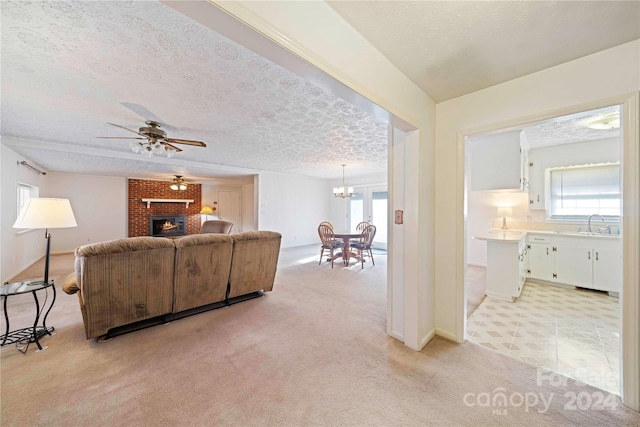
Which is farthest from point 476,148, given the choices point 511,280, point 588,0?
Result: point 588,0

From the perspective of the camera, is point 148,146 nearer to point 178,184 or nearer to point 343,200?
point 178,184

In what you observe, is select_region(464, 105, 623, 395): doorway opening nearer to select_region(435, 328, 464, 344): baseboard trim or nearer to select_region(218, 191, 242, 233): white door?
select_region(435, 328, 464, 344): baseboard trim

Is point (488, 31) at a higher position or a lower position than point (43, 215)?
higher

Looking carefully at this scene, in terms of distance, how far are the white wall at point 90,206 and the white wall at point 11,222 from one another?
1.99 metres

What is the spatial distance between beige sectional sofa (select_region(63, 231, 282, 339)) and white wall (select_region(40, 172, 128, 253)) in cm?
622

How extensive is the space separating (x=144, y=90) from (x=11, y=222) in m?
4.13

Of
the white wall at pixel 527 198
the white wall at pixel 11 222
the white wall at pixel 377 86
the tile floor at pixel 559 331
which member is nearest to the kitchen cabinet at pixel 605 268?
the tile floor at pixel 559 331

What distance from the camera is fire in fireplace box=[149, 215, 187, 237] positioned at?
7.91 m

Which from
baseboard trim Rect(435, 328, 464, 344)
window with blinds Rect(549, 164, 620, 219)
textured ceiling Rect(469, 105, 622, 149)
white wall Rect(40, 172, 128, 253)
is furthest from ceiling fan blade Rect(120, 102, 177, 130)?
window with blinds Rect(549, 164, 620, 219)

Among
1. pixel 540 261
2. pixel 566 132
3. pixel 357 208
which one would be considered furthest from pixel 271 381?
pixel 357 208

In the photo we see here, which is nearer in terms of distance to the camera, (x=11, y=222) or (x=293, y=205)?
(x=11, y=222)

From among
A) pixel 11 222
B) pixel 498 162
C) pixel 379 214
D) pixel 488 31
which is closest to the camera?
pixel 488 31

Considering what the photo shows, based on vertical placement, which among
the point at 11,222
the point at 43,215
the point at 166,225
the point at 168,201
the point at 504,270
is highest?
the point at 168,201

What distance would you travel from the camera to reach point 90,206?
23.0 ft
